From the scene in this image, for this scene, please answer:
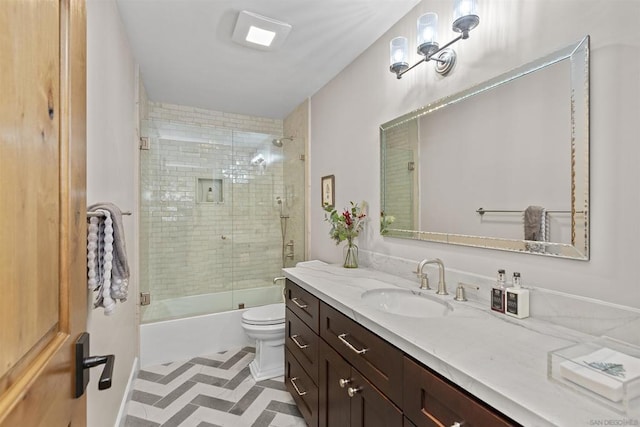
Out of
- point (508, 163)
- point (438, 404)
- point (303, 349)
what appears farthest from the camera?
point (303, 349)

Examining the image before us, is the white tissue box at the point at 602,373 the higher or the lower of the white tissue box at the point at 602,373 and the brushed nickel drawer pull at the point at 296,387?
the higher

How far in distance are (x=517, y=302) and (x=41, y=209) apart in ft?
4.58

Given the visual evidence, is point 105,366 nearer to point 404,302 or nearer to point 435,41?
point 404,302

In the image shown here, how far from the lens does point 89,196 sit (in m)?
1.15

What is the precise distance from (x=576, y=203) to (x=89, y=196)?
1755 mm

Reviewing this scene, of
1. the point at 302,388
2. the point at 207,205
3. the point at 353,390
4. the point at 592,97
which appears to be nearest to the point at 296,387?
the point at 302,388

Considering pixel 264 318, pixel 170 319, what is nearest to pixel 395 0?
pixel 264 318

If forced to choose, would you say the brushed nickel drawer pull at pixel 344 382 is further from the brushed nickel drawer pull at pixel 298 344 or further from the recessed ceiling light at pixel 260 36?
the recessed ceiling light at pixel 260 36

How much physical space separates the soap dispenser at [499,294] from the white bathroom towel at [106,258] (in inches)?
52.5

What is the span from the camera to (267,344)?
7.80ft

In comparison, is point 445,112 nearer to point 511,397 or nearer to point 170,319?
point 511,397

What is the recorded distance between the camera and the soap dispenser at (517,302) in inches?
44.7

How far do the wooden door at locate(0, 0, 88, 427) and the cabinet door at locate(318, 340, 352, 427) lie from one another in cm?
94

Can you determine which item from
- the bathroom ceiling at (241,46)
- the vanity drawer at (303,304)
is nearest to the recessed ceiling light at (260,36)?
the bathroom ceiling at (241,46)
